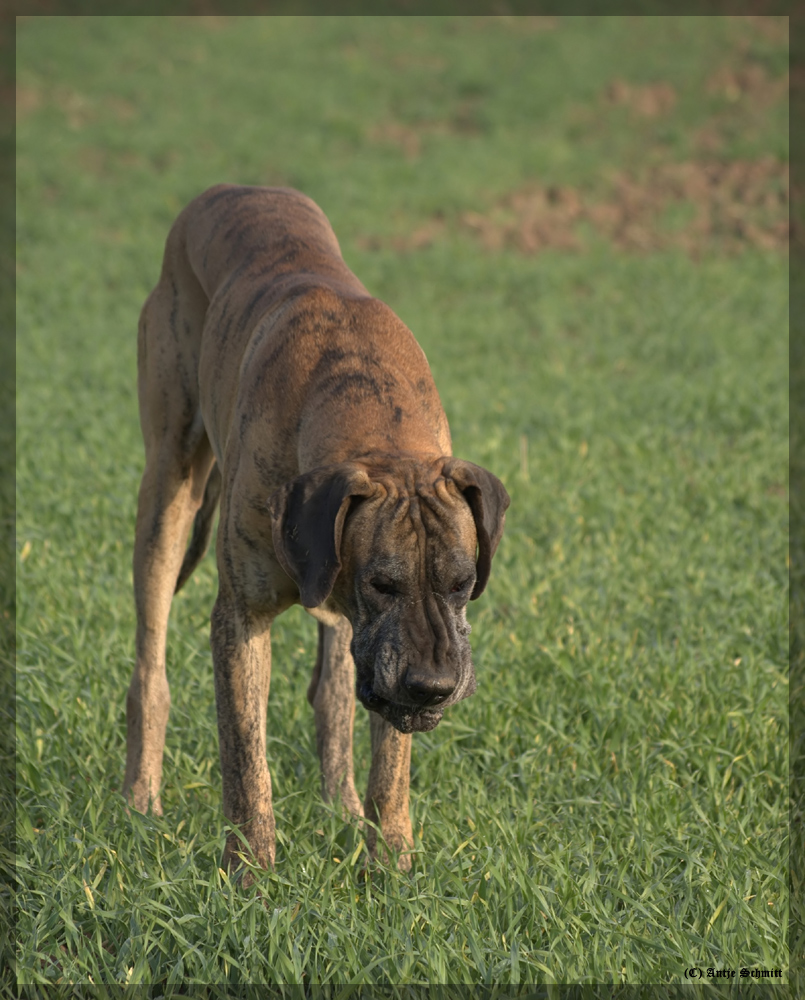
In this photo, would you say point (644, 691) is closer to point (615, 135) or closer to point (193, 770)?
point (193, 770)

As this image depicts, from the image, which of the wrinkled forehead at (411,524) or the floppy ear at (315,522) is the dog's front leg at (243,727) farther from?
the wrinkled forehead at (411,524)

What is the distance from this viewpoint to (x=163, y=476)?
473 cm

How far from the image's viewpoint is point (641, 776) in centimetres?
434

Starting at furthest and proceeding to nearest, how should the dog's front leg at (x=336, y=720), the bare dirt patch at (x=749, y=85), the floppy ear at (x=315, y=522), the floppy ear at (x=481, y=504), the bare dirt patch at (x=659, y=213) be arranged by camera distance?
the bare dirt patch at (x=749, y=85)
the bare dirt patch at (x=659, y=213)
the dog's front leg at (x=336, y=720)
the floppy ear at (x=481, y=504)
the floppy ear at (x=315, y=522)

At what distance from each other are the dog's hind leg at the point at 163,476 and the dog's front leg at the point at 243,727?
78cm

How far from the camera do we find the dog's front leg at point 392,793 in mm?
3807

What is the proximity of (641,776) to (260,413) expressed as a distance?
77.2 inches

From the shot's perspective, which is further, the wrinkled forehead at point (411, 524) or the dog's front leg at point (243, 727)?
the dog's front leg at point (243, 727)

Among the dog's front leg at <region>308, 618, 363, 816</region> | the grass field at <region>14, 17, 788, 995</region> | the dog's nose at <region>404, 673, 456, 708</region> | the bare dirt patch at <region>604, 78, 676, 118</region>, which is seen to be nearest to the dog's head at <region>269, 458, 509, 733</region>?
the dog's nose at <region>404, 673, 456, 708</region>

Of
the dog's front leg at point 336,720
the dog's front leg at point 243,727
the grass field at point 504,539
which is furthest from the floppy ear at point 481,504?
the dog's front leg at point 336,720

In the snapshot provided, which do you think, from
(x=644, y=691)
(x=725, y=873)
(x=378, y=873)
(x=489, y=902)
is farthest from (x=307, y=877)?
(x=644, y=691)

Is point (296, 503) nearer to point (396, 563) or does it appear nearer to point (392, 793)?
point (396, 563)

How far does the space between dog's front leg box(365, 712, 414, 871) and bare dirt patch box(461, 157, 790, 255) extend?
11.6 metres

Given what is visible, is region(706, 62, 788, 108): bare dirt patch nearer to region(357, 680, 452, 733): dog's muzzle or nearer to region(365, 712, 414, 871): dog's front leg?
region(365, 712, 414, 871): dog's front leg
